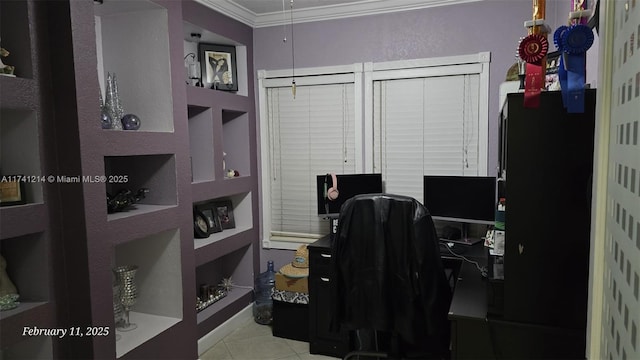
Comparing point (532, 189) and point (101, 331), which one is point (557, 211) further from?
point (101, 331)

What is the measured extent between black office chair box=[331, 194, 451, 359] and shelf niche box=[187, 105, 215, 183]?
54.8 inches

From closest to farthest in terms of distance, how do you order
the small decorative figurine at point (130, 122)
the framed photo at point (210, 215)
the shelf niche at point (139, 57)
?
the small decorative figurine at point (130, 122) < the shelf niche at point (139, 57) < the framed photo at point (210, 215)

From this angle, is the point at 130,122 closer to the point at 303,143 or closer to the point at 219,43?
the point at 219,43

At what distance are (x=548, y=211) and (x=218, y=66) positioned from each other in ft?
8.78

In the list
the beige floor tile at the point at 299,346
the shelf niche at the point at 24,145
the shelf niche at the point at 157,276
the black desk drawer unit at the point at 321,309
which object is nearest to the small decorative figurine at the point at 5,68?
the shelf niche at the point at 24,145

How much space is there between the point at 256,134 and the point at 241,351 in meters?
1.75

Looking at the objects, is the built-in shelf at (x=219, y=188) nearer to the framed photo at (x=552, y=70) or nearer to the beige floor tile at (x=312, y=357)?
the beige floor tile at (x=312, y=357)

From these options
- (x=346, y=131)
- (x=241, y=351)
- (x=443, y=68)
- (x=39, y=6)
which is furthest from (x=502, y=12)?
(x=241, y=351)

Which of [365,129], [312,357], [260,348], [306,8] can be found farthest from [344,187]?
[306,8]

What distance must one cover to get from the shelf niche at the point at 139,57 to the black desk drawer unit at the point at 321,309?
1281 millimetres

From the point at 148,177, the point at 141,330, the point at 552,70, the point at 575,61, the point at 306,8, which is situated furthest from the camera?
the point at 306,8

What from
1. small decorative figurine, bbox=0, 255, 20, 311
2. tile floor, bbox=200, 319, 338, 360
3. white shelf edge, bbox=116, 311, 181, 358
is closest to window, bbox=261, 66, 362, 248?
tile floor, bbox=200, 319, 338, 360

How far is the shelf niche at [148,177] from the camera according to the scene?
2455 millimetres

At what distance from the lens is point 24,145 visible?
1.86 meters
